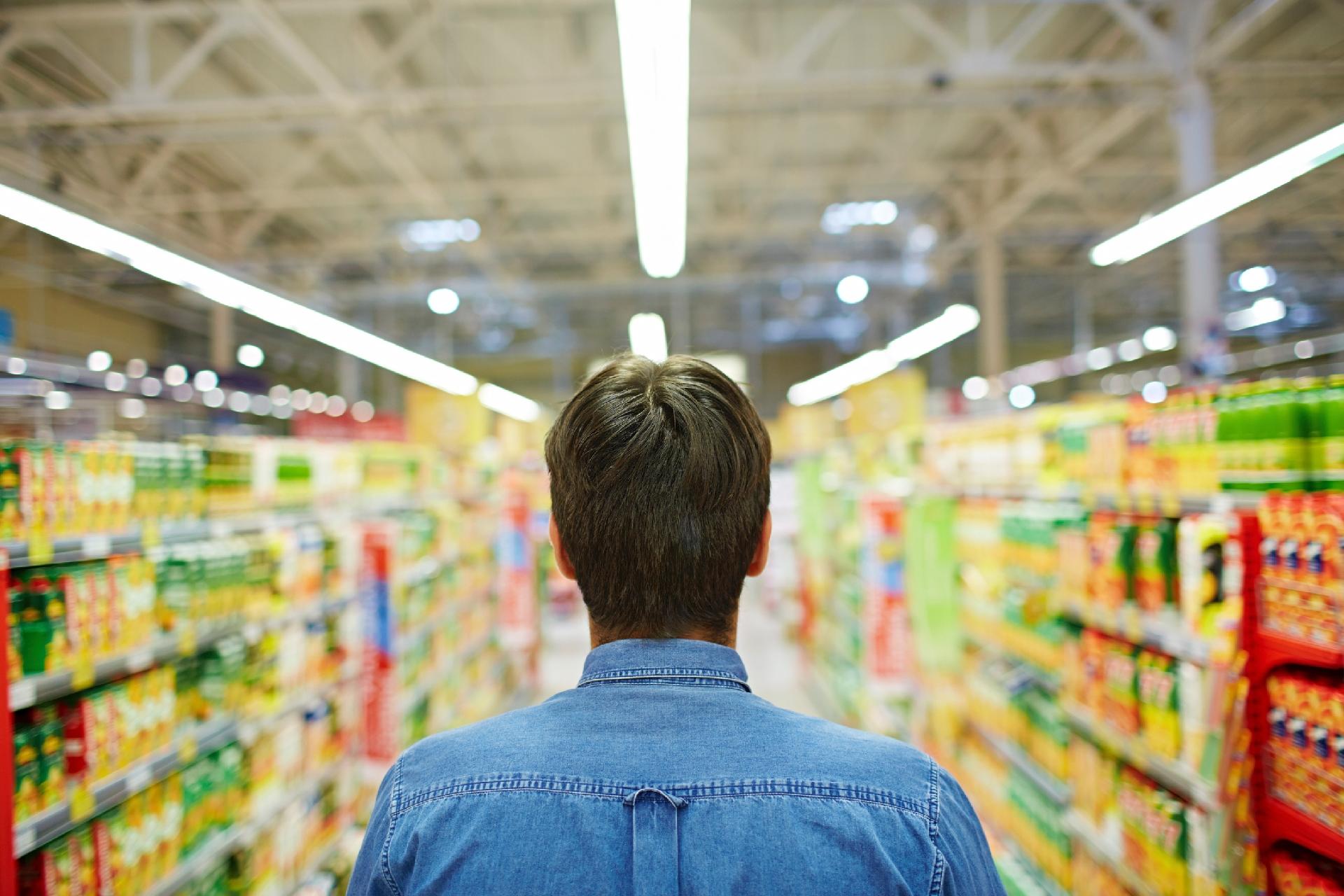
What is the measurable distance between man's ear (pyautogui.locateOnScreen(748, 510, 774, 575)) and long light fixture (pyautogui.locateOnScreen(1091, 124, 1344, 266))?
2.98 meters

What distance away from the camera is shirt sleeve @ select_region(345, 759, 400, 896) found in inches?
39.8

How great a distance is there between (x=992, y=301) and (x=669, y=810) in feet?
43.7

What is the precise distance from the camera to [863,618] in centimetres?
670

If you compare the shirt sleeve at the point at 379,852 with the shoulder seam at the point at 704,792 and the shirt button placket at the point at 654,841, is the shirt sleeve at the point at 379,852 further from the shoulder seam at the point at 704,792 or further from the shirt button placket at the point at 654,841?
the shirt button placket at the point at 654,841

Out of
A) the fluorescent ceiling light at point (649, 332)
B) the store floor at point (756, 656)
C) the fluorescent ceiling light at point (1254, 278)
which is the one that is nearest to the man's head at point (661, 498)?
the fluorescent ceiling light at point (649, 332)

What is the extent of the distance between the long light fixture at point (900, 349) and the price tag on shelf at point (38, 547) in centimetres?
607

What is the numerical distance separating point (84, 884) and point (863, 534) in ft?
17.5

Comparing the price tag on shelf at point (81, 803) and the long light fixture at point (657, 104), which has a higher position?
the long light fixture at point (657, 104)

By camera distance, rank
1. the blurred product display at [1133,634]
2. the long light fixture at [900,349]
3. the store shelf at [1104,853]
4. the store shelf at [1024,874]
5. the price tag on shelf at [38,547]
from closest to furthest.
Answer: the blurred product display at [1133,634] < the price tag on shelf at [38,547] < the store shelf at [1104,853] < the store shelf at [1024,874] < the long light fixture at [900,349]

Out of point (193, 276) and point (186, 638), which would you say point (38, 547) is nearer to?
point (186, 638)

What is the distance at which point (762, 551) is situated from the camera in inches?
47.5

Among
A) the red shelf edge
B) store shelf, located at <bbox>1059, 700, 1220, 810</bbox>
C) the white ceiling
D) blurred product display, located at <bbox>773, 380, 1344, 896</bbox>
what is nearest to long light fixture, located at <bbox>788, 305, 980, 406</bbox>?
blurred product display, located at <bbox>773, 380, 1344, 896</bbox>

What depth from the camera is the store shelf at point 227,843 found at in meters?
3.05

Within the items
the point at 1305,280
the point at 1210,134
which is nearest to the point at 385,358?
the point at 1210,134
